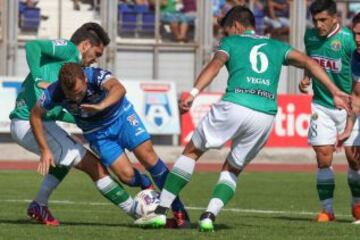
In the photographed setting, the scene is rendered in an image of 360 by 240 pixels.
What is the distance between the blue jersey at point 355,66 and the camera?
1316cm

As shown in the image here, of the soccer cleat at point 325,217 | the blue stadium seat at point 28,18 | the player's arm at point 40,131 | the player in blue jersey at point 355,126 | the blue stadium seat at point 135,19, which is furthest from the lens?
the blue stadium seat at point 135,19

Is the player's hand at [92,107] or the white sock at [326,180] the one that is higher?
the player's hand at [92,107]

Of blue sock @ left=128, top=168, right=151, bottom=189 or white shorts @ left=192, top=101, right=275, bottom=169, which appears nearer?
white shorts @ left=192, top=101, right=275, bottom=169

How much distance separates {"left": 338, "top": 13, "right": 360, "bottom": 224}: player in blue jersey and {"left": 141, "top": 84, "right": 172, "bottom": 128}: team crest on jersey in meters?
13.8

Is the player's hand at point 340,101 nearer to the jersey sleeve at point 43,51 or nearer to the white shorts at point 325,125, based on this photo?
the white shorts at point 325,125

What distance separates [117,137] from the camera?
11.8 meters

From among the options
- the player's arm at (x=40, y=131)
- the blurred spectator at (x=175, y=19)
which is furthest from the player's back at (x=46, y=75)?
the blurred spectator at (x=175, y=19)

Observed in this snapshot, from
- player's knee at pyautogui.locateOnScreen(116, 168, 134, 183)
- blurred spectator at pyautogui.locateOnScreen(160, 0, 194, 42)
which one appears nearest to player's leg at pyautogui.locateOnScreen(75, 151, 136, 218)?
player's knee at pyautogui.locateOnScreen(116, 168, 134, 183)

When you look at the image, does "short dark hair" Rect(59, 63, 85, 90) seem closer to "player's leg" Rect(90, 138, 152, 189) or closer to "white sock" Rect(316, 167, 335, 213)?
"player's leg" Rect(90, 138, 152, 189)

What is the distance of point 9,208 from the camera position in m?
14.6

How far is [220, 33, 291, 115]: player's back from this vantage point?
11.3 metres

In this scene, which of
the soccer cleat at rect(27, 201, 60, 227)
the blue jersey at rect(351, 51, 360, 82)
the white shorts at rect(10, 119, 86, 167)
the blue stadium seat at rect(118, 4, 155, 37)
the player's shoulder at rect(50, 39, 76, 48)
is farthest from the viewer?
the blue stadium seat at rect(118, 4, 155, 37)

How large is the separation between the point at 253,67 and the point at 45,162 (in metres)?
2.11

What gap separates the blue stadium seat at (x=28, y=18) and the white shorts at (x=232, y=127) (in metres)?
19.8
